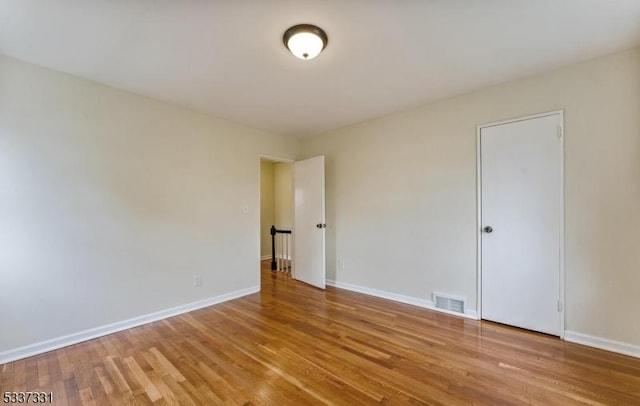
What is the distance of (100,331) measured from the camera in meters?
2.42

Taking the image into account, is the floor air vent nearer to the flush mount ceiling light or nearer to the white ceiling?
the white ceiling

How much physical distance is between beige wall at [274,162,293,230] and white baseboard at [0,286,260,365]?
9.44 ft

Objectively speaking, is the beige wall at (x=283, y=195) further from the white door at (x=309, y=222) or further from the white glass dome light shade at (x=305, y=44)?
the white glass dome light shade at (x=305, y=44)

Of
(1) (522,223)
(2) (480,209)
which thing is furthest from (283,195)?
(1) (522,223)

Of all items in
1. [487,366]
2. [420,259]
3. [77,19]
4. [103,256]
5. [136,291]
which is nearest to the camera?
[77,19]

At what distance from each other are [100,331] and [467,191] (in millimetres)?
3897

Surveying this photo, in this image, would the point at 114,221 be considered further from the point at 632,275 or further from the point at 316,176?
the point at 632,275

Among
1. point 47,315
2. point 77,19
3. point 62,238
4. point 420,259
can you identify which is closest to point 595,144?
point 420,259

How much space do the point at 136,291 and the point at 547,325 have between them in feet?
13.0

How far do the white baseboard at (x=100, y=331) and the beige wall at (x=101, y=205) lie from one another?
0.04 meters

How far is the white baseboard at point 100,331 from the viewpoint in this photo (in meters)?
2.04

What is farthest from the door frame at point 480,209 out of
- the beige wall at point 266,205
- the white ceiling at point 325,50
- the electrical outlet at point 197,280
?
the beige wall at point 266,205

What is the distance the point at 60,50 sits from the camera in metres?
1.97

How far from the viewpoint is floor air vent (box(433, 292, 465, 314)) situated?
2812 mm
